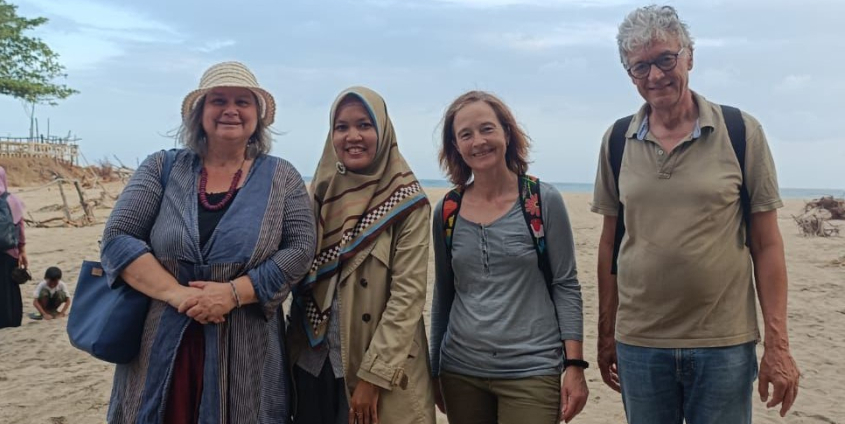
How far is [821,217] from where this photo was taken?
16.5m

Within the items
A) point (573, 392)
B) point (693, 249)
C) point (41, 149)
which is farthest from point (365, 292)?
point (41, 149)

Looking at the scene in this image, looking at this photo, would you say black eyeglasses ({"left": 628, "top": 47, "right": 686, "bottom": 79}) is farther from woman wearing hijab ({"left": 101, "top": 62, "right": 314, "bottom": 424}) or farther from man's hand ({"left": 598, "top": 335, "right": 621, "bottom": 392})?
woman wearing hijab ({"left": 101, "top": 62, "right": 314, "bottom": 424})

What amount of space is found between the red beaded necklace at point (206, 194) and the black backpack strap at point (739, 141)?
184 cm

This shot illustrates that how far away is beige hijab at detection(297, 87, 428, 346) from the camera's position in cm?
262

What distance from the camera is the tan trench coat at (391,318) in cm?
253

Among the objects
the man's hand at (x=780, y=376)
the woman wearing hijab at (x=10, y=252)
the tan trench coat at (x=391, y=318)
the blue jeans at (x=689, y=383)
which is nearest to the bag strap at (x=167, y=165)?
the tan trench coat at (x=391, y=318)

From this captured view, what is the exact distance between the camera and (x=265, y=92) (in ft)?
9.02

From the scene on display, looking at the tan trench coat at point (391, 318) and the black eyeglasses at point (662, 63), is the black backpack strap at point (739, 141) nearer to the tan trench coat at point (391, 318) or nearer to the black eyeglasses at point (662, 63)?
the black eyeglasses at point (662, 63)

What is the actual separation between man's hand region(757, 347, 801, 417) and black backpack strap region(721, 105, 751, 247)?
0.46 meters

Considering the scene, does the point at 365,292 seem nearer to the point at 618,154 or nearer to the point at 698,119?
the point at 618,154

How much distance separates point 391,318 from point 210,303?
2.19 feet

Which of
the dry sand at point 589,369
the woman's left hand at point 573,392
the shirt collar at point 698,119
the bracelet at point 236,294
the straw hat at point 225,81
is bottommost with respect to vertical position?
the dry sand at point 589,369

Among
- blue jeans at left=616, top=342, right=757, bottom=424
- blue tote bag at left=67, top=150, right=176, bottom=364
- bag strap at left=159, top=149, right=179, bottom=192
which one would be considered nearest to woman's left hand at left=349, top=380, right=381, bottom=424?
blue tote bag at left=67, top=150, right=176, bottom=364

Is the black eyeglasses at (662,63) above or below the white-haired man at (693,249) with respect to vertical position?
above
